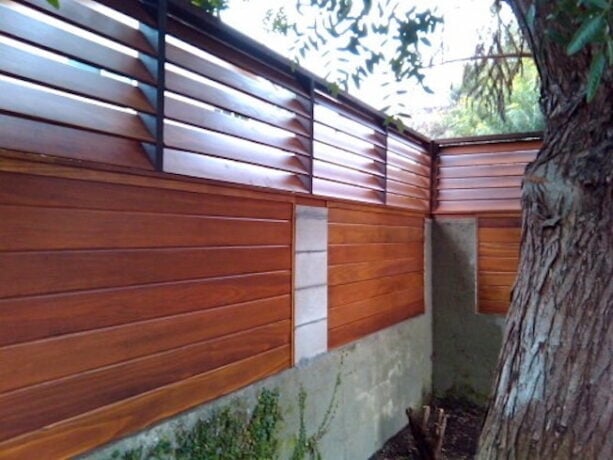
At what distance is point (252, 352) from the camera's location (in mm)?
2520

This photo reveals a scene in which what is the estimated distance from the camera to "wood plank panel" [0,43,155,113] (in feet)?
4.81

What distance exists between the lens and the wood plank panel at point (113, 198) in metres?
1.51

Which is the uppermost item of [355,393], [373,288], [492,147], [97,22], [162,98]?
[492,147]

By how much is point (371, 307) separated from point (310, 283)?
3.03ft

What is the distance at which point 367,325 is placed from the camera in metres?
3.76

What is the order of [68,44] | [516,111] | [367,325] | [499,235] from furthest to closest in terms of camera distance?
[516,111], [499,235], [367,325], [68,44]

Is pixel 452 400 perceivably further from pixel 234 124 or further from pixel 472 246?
pixel 234 124

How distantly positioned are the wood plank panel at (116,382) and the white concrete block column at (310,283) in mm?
365

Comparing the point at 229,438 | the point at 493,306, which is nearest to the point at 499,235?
the point at 493,306

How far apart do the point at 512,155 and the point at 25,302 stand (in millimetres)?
4086

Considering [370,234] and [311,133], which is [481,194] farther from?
[311,133]

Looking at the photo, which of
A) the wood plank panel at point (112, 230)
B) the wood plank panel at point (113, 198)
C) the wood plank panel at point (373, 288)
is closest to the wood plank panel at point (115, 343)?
the wood plank panel at point (112, 230)

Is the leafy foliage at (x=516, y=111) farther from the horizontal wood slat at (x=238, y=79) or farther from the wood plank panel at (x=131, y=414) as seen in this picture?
the wood plank panel at (x=131, y=414)

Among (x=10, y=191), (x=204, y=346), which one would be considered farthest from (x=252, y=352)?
(x=10, y=191)
